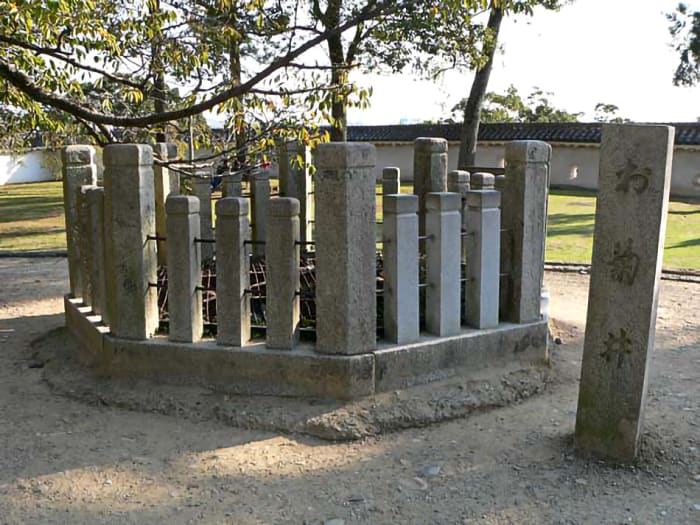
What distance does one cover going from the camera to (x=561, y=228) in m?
14.2

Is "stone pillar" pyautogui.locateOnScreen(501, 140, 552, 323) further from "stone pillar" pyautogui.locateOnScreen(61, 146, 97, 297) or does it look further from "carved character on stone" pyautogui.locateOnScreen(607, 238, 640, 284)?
"stone pillar" pyautogui.locateOnScreen(61, 146, 97, 297)

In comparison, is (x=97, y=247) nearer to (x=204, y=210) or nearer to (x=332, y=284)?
(x=204, y=210)

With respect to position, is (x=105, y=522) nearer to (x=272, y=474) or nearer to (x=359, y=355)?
(x=272, y=474)

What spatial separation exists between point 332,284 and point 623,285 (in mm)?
1711

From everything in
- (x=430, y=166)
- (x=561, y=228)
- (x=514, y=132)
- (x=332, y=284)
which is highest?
(x=514, y=132)

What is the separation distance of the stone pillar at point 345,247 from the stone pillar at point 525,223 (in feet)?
4.11

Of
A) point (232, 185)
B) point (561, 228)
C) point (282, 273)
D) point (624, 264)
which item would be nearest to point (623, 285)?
point (624, 264)

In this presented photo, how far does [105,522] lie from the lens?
3416mm

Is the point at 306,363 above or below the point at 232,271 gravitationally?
below

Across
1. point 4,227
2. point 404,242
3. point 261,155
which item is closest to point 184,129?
point 261,155

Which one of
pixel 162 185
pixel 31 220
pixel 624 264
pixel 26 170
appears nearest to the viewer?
pixel 624 264

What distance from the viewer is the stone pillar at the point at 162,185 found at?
6.64 m

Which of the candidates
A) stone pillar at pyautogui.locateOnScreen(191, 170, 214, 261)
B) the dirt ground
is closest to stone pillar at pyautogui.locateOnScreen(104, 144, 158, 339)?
the dirt ground

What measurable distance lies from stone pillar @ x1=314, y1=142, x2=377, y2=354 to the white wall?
2753 cm
